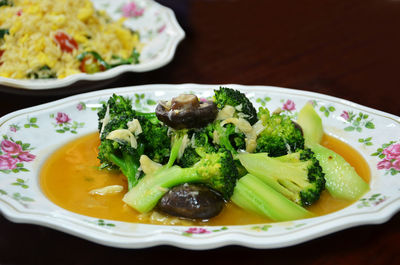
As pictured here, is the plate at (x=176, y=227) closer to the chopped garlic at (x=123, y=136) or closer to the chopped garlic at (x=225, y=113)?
the chopped garlic at (x=123, y=136)

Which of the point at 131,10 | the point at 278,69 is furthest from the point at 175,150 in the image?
the point at 131,10

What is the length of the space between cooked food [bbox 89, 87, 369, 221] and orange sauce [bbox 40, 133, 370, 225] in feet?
0.13

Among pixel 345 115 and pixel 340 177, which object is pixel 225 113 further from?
pixel 345 115

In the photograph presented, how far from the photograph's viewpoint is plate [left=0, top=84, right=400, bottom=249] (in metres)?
1.72

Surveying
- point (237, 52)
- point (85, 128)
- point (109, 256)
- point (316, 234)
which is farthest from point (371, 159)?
point (237, 52)

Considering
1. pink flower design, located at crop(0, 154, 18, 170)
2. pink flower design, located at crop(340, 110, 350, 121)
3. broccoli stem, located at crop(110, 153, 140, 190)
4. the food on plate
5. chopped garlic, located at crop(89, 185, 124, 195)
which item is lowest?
the food on plate

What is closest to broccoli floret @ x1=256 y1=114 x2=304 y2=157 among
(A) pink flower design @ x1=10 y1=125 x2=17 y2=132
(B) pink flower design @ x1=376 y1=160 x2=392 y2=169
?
(B) pink flower design @ x1=376 y1=160 x2=392 y2=169

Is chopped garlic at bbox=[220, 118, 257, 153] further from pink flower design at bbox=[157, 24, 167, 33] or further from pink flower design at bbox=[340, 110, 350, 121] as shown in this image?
pink flower design at bbox=[157, 24, 167, 33]

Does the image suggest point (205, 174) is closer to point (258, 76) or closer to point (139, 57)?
point (258, 76)

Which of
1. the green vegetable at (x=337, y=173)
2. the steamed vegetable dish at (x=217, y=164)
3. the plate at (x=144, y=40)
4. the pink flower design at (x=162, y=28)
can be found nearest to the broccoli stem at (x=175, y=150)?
the steamed vegetable dish at (x=217, y=164)

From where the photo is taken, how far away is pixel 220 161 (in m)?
2.06

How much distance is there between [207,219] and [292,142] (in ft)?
1.94

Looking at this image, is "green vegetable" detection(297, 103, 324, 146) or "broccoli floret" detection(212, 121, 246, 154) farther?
"green vegetable" detection(297, 103, 324, 146)

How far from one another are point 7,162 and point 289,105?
1513 mm
